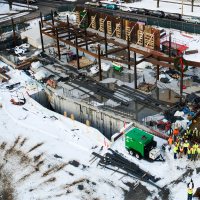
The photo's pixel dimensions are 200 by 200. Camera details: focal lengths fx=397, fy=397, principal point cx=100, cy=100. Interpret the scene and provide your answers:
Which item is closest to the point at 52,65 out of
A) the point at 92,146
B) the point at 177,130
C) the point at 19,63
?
the point at 19,63

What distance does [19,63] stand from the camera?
51000 mm

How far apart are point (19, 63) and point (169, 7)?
33.1 m

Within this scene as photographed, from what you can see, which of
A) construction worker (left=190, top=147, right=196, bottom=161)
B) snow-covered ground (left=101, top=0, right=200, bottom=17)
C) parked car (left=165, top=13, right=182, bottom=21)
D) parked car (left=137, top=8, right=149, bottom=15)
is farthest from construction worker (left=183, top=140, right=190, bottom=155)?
Result: snow-covered ground (left=101, top=0, right=200, bottom=17)

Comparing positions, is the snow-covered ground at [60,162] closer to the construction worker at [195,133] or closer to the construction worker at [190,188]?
the construction worker at [190,188]

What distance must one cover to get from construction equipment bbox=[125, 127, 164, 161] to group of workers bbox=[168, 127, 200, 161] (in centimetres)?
152

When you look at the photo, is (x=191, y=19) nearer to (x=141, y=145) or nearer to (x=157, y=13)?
(x=157, y=13)

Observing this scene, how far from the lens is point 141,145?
32.2 meters

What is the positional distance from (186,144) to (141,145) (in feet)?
11.9

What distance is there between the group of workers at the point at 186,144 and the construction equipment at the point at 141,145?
5.00 ft

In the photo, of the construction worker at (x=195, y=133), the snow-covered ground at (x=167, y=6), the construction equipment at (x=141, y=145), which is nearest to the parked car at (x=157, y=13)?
the snow-covered ground at (x=167, y=6)

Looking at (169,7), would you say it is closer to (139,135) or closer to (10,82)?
(10,82)

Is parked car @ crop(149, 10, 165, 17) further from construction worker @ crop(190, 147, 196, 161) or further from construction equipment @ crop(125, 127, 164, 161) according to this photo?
construction worker @ crop(190, 147, 196, 161)

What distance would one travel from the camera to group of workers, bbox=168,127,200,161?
31984 mm

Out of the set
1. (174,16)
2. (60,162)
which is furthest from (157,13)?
(60,162)
